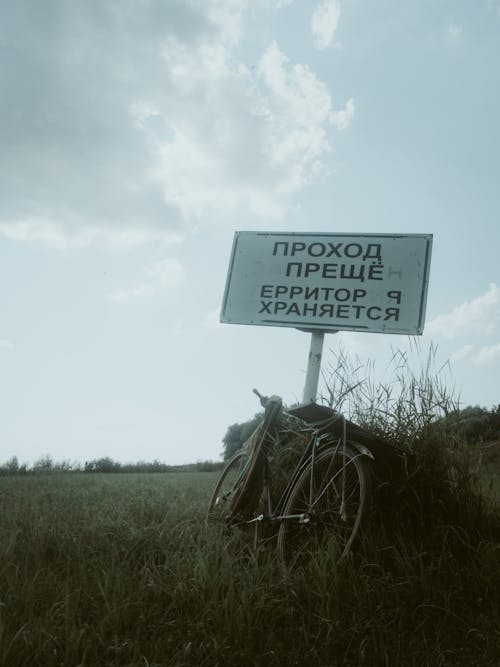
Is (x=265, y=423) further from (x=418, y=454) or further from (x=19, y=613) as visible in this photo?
(x=19, y=613)

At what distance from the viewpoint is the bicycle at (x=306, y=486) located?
3842 millimetres

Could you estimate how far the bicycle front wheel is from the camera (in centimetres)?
371

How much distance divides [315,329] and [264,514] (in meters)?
1.81

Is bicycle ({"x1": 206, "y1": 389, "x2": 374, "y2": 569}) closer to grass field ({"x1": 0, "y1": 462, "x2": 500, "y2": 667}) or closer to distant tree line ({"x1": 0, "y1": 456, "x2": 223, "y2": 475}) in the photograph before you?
grass field ({"x1": 0, "y1": 462, "x2": 500, "y2": 667})

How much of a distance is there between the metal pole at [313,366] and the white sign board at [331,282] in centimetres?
10

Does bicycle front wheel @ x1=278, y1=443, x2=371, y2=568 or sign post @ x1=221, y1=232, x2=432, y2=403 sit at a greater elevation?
sign post @ x1=221, y1=232, x2=432, y2=403

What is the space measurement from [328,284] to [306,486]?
1995mm

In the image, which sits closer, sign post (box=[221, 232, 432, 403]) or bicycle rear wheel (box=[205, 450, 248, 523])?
bicycle rear wheel (box=[205, 450, 248, 523])

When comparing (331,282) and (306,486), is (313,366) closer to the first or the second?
(331,282)

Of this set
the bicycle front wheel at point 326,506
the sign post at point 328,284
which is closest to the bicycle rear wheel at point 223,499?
the bicycle front wheel at point 326,506

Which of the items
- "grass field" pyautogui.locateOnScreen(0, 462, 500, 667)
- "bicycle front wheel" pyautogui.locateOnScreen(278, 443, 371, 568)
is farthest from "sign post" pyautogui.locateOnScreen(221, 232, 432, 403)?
"grass field" pyautogui.locateOnScreen(0, 462, 500, 667)

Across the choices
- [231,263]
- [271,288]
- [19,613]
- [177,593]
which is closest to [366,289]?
[271,288]

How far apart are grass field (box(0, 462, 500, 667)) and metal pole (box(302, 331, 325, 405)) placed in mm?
1423

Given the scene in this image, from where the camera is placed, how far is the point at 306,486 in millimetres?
4340
